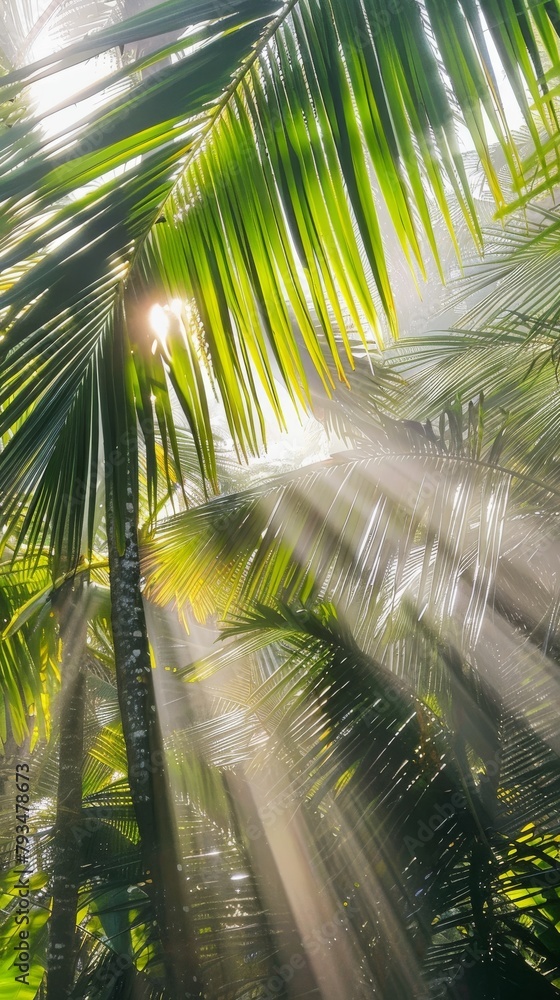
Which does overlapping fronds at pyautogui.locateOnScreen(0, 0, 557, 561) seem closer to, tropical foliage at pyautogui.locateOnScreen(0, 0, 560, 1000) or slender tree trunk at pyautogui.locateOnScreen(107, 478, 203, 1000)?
tropical foliage at pyautogui.locateOnScreen(0, 0, 560, 1000)

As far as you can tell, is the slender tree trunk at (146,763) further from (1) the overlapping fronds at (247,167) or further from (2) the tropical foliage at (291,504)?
(1) the overlapping fronds at (247,167)

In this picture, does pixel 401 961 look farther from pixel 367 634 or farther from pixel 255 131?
pixel 255 131

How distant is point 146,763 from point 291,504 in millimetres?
1444

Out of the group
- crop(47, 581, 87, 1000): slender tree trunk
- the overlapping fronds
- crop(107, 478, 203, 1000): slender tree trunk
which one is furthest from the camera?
crop(47, 581, 87, 1000): slender tree trunk

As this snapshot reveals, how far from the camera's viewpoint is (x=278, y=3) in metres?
0.91

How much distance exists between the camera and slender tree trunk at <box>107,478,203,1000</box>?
146 cm

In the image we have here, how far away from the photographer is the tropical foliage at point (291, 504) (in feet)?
2.86

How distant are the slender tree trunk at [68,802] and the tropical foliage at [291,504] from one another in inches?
0.9

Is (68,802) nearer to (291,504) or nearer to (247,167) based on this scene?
(291,504)

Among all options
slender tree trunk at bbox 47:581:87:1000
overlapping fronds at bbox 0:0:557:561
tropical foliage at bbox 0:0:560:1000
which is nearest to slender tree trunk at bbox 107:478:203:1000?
tropical foliage at bbox 0:0:560:1000

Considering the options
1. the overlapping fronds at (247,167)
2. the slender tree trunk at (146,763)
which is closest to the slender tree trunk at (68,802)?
the slender tree trunk at (146,763)

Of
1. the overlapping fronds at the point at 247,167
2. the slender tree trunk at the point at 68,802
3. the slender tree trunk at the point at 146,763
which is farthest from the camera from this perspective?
the slender tree trunk at the point at 68,802

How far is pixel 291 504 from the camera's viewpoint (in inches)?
112

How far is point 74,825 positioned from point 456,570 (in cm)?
234
